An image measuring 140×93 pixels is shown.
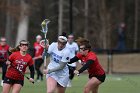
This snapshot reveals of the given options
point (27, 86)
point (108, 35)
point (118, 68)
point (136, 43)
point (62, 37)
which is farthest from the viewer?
point (136, 43)

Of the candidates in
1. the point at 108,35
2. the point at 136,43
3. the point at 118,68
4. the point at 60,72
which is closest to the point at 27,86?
the point at 60,72

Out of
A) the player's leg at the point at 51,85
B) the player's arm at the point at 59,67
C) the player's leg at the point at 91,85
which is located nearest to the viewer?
the player's leg at the point at 51,85

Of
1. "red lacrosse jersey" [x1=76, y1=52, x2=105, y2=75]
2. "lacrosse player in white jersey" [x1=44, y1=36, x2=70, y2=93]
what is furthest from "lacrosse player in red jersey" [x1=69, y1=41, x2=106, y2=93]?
"lacrosse player in white jersey" [x1=44, y1=36, x2=70, y2=93]

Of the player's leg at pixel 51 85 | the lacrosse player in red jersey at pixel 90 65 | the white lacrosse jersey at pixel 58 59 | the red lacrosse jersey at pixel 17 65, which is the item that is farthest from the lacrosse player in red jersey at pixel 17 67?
the lacrosse player in red jersey at pixel 90 65

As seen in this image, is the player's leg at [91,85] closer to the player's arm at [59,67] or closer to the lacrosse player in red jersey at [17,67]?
the player's arm at [59,67]

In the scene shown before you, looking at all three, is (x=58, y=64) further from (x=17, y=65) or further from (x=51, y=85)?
(x=17, y=65)

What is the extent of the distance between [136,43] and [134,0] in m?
5.02

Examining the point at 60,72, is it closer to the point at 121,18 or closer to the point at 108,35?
the point at 108,35


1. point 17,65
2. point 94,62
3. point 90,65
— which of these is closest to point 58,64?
point 90,65

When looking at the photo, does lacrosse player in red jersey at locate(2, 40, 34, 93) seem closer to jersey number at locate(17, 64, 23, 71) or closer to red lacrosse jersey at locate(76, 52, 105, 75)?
jersey number at locate(17, 64, 23, 71)

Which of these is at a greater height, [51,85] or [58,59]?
[58,59]

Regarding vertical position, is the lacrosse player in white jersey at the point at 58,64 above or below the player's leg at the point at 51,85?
above

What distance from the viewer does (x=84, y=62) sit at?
16.5 meters

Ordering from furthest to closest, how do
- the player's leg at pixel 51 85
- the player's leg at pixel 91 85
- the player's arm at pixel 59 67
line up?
the player's leg at pixel 91 85, the player's arm at pixel 59 67, the player's leg at pixel 51 85
